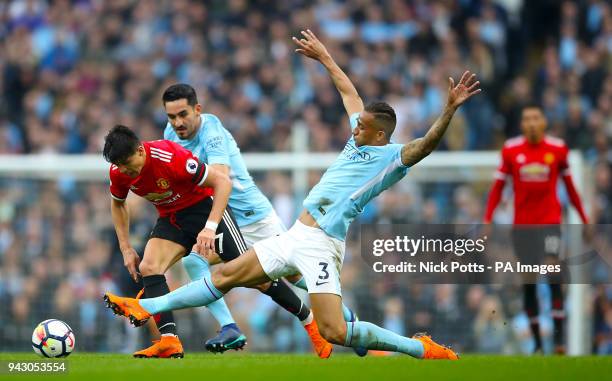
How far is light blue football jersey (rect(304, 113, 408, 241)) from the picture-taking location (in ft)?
30.4

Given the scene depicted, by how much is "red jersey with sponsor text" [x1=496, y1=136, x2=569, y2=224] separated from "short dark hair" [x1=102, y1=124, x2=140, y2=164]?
4193 mm

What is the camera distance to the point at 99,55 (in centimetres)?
1978

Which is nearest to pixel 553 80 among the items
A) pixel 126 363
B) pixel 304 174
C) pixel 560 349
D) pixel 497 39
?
pixel 497 39

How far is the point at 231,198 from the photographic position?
1078cm

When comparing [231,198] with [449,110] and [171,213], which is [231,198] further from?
[449,110]

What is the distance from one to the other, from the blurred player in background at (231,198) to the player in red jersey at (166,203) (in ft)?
1.08

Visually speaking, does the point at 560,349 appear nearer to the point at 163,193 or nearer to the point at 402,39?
the point at 163,193

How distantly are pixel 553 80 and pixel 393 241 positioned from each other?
4.74 m

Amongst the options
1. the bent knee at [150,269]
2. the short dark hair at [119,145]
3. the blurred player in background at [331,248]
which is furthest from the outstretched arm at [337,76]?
the bent knee at [150,269]

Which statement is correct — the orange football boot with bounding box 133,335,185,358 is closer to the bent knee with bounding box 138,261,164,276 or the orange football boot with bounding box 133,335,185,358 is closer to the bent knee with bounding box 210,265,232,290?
the bent knee with bounding box 138,261,164,276

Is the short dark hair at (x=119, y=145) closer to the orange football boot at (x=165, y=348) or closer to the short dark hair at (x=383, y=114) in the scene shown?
the orange football boot at (x=165, y=348)

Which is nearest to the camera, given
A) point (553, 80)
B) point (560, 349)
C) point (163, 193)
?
point (163, 193)

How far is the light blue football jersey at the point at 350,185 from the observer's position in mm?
9258

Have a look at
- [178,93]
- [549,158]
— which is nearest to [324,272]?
[178,93]
